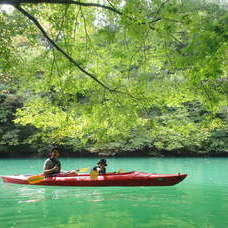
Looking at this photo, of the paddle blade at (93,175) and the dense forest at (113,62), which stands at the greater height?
the dense forest at (113,62)

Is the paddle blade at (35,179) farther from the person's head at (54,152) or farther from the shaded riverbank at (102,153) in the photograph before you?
the shaded riverbank at (102,153)

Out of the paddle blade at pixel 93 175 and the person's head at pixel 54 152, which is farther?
the person's head at pixel 54 152

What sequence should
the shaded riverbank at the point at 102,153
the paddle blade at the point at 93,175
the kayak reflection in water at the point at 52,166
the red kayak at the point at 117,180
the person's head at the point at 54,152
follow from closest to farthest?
1. the red kayak at the point at 117,180
2. the paddle blade at the point at 93,175
3. the person's head at the point at 54,152
4. the kayak reflection in water at the point at 52,166
5. the shaded riverbank at the point at 102,153

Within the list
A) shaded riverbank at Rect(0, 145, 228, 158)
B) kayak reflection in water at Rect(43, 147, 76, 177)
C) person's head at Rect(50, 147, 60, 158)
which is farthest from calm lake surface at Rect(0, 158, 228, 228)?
shaded riverbank at Rect(0, 145, 228, 158)

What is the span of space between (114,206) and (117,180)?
2189 mm

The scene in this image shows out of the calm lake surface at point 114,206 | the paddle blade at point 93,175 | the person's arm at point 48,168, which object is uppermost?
the person's arm at point 48,168

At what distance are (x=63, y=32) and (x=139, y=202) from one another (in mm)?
3759

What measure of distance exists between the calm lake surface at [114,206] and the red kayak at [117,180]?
0.19 metres

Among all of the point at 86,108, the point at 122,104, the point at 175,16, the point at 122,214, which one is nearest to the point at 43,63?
the point at 86,108

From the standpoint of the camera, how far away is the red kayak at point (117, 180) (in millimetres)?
8102

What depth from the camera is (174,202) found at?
21.1 feet

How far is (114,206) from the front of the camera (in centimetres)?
607

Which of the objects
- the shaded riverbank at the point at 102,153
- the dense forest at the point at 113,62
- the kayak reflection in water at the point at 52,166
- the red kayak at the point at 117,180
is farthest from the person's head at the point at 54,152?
the shaded riverbank at the point at 102,153

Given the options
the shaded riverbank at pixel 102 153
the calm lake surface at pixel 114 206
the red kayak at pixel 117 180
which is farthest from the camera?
the shaded riverbank at pixel 102 153
